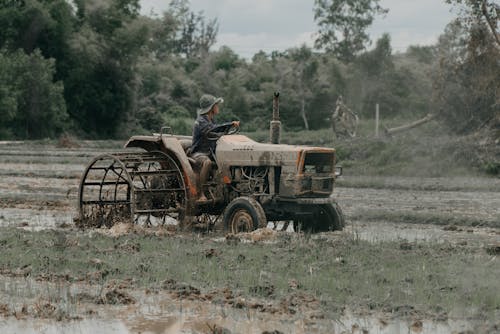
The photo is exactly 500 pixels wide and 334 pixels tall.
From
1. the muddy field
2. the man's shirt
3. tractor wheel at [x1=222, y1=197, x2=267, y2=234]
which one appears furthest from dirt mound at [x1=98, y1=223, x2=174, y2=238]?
the man's shirt

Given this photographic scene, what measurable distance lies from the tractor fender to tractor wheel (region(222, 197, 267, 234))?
64 centimetres

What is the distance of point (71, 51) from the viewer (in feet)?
180

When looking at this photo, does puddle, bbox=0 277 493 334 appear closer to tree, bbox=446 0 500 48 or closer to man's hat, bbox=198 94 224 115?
man's hat, bbox=198 94 224 115

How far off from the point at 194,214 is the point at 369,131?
3196 cm

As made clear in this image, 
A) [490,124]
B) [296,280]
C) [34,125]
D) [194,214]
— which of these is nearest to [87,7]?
[34,125]

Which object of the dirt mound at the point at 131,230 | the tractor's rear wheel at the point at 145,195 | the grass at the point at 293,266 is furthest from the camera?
the tractor's rear wheel at the point at 145,195

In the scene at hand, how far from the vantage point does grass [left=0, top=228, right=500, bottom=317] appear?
883 cm

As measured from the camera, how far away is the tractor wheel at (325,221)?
44.6 ft

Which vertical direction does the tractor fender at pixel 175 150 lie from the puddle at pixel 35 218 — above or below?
above

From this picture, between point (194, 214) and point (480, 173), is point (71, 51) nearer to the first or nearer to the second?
point (480, 173)

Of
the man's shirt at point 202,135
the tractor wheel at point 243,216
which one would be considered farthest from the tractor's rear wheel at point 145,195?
the tractor wheel at point 243,216

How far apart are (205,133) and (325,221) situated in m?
2.08

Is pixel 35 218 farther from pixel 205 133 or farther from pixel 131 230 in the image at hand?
pixel 205 133

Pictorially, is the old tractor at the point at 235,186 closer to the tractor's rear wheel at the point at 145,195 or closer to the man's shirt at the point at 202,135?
the tractor's rear wheel at the point at 145,195
